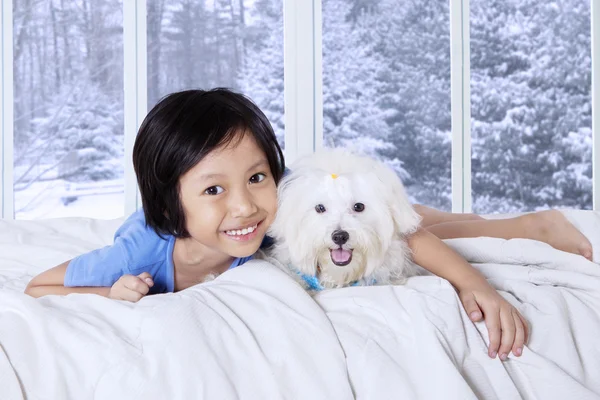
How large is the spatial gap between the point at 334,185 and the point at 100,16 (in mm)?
3625

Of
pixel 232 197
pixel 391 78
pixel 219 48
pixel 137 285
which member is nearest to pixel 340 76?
pixel 391 78

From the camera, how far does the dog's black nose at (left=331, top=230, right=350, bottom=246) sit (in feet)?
4.65

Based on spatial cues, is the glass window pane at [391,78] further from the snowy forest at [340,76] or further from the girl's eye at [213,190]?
the girl's eye at [213,190]

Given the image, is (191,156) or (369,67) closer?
(191,156)

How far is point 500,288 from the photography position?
5.21 feet

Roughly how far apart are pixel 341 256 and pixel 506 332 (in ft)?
1.19

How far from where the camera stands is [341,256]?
1447 millimetres

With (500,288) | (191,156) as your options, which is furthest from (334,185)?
(500,288)

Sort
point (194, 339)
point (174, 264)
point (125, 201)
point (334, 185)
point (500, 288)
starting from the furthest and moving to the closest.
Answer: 1. point (125, 201)
2. point (174, 264)
3. point (500, 288)
4. point (334, 185)
5. point (194, 339)

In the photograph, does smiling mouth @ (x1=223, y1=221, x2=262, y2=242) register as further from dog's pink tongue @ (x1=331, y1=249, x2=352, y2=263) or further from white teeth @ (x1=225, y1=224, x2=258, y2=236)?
dog's pink tongue @ (x1=331, y1=249, x2=352, y2=263)

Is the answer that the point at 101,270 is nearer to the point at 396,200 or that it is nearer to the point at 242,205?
the point at 242,205

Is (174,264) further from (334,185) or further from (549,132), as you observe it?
(549,132)

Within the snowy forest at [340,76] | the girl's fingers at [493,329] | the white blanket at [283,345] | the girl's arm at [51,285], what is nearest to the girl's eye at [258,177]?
the white blanket at [283,345]

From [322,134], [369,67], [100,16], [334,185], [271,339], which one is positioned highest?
[100,16]
